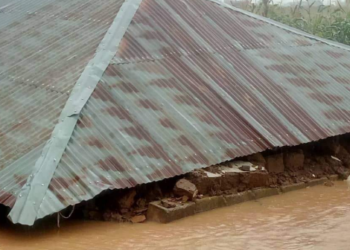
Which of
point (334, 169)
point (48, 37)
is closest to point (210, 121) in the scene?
point (334, 169)

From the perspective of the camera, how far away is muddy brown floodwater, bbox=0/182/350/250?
25.2ft

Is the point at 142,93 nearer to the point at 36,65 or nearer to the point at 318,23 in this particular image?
the point at 36,65

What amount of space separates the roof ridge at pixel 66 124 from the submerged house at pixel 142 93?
16 mm

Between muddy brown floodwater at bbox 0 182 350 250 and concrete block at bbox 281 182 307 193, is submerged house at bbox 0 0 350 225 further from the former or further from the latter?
concrete block at bbox 281 182 307 193

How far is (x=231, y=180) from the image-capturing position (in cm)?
926

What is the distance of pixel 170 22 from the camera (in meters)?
11.7

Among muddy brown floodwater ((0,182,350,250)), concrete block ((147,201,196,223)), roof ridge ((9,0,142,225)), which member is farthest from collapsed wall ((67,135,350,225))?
roof ridge ((9,0,142,225))

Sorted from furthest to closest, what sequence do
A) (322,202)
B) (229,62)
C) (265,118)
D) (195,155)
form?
(229,62) < (265,118) < (322,202) < (195,155)

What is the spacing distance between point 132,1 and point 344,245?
236 inches

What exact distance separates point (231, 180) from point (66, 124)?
2462mm

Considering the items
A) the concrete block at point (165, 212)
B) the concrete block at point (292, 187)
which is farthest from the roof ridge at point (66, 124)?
the concrete block at point (292, 187)

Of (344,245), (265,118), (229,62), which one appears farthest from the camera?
(229,62)

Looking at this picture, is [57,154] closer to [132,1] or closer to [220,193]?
[220,193]

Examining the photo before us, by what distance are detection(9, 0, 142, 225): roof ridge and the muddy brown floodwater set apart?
501mm
